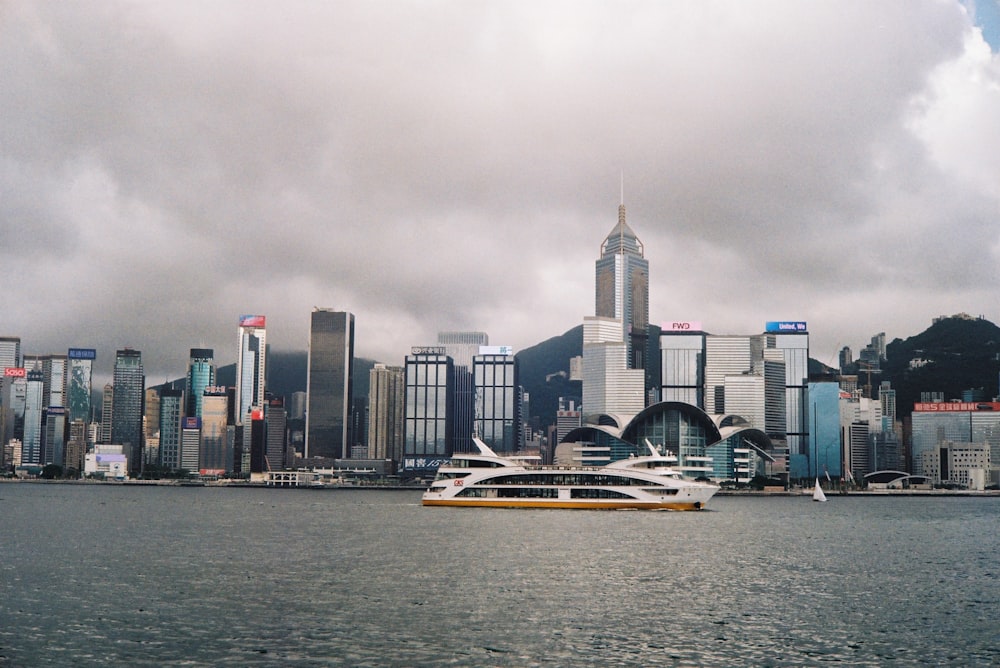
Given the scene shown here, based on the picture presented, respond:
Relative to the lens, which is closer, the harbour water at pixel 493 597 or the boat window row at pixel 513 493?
the harbour water at pixel 493 597

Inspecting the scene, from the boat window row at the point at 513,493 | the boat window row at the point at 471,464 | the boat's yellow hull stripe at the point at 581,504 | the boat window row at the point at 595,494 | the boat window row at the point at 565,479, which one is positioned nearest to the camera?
the boat's yellow hull stripe at the point at 581,504

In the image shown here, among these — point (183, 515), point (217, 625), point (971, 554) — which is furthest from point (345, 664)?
point (183, 515)

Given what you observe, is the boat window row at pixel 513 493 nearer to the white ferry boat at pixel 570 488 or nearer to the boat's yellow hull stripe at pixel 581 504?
the white ferry boat at pixel 570 488

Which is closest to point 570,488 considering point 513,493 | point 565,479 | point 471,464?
point 565,479

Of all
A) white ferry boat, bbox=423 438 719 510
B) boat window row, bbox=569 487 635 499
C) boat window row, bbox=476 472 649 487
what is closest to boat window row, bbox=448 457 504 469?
white ferry boat, bbox=423 438 719 510

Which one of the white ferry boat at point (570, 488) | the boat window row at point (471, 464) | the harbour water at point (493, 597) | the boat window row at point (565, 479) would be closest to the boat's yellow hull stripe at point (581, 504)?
the white ferry boat at point (570, 488)

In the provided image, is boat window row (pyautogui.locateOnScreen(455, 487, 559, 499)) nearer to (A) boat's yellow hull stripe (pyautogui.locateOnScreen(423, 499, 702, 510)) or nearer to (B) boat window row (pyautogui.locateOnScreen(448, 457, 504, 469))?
(A) boat's yellow hull stripe (pyautogui.locateOnScreen(423, 499, 702, 510))

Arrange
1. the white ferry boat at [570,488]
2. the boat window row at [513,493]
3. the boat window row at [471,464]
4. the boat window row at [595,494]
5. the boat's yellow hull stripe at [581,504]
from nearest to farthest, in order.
Result: the boat's yellow hull stripe at [581,504] → the boat window row at [595,494] → the white ferry boat at [570,488] → the boat window row at [513,493] → the boat window row at [471,464]

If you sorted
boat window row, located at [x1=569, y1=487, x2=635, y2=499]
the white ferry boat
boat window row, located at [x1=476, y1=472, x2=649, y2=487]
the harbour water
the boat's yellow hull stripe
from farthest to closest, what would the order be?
boat window row, located at [x1=476, y1=472, x2=649, y2=487]
the white ferry boat
boat window row, located at [x1=569, y1=487, x2=635, y2=499]
the boat's yellow hull stripe
the harbour water

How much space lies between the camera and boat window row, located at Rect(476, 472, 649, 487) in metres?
136

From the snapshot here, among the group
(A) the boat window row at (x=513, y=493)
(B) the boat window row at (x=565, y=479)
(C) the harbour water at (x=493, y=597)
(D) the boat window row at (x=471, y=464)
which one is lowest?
(C) the harbour water at (x=493, y=597)

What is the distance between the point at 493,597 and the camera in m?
57.3

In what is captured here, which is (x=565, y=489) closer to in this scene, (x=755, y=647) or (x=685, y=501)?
(x=685, y=501)

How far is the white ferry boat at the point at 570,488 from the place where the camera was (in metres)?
136
